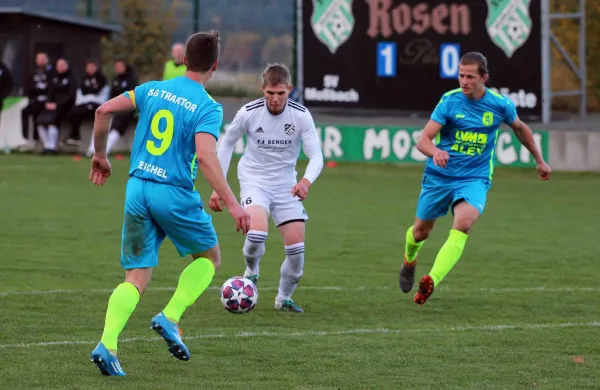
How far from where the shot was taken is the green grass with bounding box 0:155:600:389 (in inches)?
271

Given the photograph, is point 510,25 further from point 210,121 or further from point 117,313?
point 117,313

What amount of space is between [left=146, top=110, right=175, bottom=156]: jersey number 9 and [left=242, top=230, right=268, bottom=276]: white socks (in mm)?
2483

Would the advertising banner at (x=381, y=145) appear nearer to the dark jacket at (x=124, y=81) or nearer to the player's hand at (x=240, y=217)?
the dark jacket at (x=124, y=81)

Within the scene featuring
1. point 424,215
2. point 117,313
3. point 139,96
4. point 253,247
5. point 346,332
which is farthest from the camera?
point 424,215

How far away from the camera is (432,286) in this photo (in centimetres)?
881

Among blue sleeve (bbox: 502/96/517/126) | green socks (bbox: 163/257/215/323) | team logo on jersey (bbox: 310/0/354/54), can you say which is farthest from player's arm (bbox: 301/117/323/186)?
team logo on jersey (bbox: 310/0/354/54)

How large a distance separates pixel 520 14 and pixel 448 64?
1518 millimetres

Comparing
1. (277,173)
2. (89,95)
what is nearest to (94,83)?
(89,95)

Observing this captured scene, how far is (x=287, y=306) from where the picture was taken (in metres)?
9.20

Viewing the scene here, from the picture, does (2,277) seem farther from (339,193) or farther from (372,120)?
(372,120)

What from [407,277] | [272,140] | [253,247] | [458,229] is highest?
[272,140]

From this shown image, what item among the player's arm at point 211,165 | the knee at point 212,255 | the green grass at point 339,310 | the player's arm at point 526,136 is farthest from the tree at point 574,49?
the player's arm at point 211,165

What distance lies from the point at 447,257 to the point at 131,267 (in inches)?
120

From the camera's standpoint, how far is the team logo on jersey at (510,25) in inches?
855
